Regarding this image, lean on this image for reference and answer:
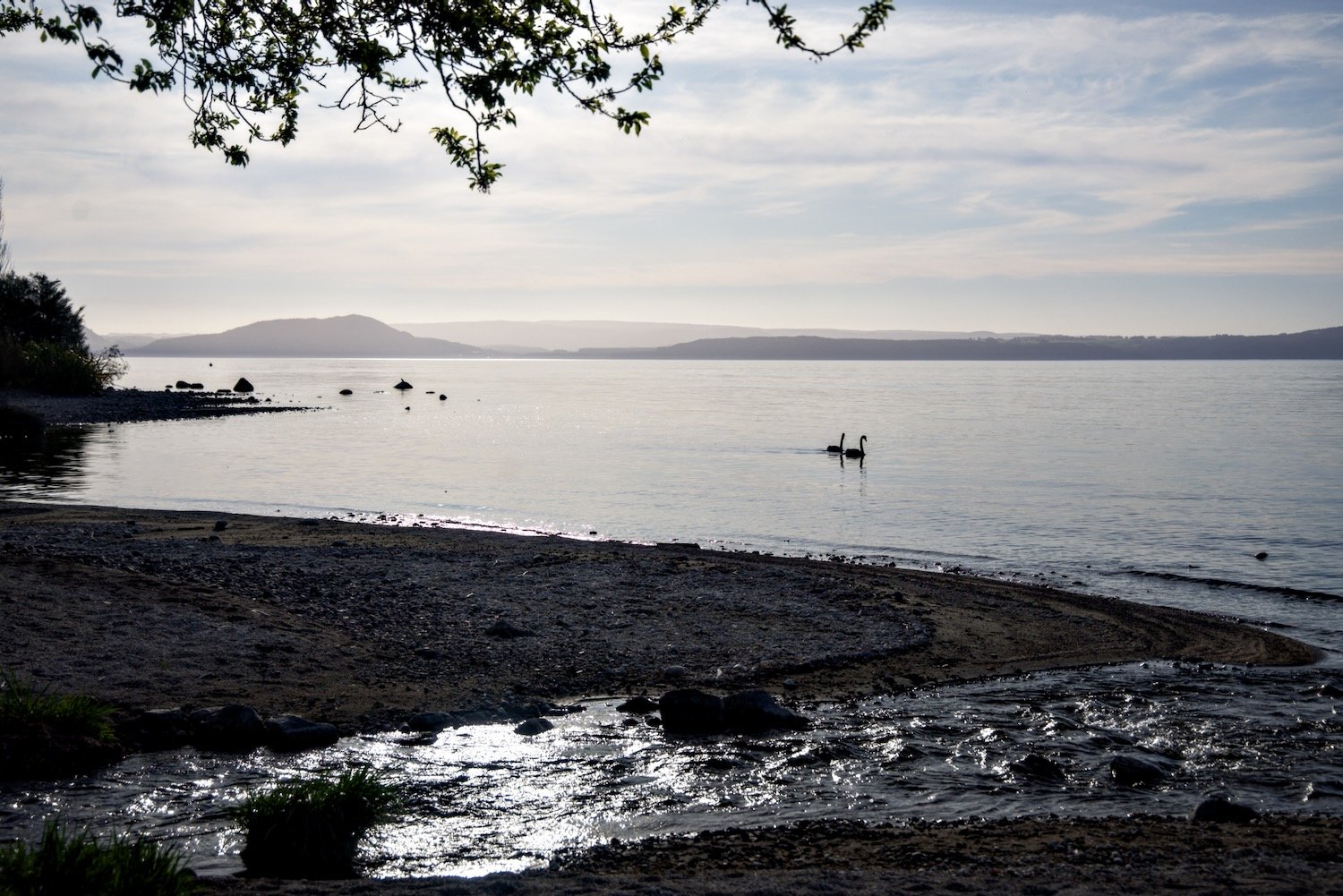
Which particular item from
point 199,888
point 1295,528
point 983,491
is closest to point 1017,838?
point 199,888

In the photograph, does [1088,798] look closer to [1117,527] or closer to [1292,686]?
[1292,686]

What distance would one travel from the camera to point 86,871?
576 centimetres

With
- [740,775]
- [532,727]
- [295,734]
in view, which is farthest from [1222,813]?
[295,734]

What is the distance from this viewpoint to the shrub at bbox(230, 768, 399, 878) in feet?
23.8

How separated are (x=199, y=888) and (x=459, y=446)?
174ft

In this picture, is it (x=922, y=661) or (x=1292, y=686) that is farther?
(x=922, y=661)

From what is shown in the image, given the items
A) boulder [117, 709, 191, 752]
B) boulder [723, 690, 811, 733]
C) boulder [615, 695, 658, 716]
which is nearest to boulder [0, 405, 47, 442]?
boulder [117, 709, 191, 752]

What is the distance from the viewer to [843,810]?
8.90 m

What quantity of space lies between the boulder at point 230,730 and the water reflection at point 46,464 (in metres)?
26.2

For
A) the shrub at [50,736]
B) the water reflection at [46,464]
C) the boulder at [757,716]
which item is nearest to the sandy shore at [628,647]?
the shrub at [50,736]

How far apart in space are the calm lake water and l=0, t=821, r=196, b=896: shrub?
4.44 ft

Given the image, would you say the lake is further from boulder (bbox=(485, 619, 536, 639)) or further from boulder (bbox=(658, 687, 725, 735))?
boulder (bbox=(658, 687, 725, 735))

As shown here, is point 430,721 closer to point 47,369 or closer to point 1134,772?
point 1134,772

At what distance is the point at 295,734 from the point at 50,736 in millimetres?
2022
